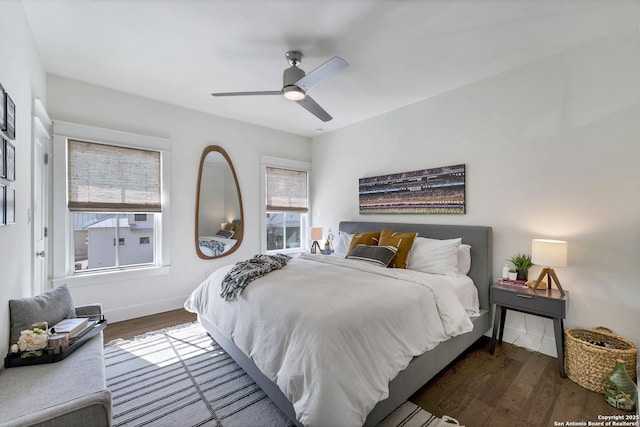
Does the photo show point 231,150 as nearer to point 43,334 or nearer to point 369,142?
point 369,142

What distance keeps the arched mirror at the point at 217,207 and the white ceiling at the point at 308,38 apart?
43.7 inches

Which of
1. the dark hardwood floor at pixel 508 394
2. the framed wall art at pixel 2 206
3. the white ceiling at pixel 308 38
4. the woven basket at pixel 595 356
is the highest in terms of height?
the white ceiling at pixel 308 38

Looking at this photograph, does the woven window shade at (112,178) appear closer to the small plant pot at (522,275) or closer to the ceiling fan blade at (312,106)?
the ceiling fan blade at (312,106)

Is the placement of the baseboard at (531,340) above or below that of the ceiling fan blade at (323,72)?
below

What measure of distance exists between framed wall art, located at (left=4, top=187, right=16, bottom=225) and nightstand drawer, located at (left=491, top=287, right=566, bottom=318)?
365 centimetres

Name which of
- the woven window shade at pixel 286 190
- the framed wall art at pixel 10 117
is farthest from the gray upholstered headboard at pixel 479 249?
the framed wall art at pixel 10 117

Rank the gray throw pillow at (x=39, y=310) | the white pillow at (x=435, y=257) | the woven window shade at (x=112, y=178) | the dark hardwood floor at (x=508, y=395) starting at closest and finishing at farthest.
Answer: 1. the gray throw pillow at (x=39, y=310)
2. the dark hardwood floor at (x=508, y=395)
3. the white pillow at (x=435, y=257)
4. the woven window shade at (x=112, y=178)

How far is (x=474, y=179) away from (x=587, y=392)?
80.4 inches

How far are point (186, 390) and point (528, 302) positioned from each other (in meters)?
2.85

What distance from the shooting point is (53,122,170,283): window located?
10.2 ft

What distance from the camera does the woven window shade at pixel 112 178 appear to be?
3.18 meters

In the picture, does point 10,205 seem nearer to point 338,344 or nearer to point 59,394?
point 59,394

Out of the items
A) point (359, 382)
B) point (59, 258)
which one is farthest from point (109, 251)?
point (359, 382)

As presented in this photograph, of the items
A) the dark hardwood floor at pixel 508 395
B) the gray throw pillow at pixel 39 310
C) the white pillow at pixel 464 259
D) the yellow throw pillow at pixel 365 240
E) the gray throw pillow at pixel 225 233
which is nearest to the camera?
the gray throw pillow at pixel 39 310
